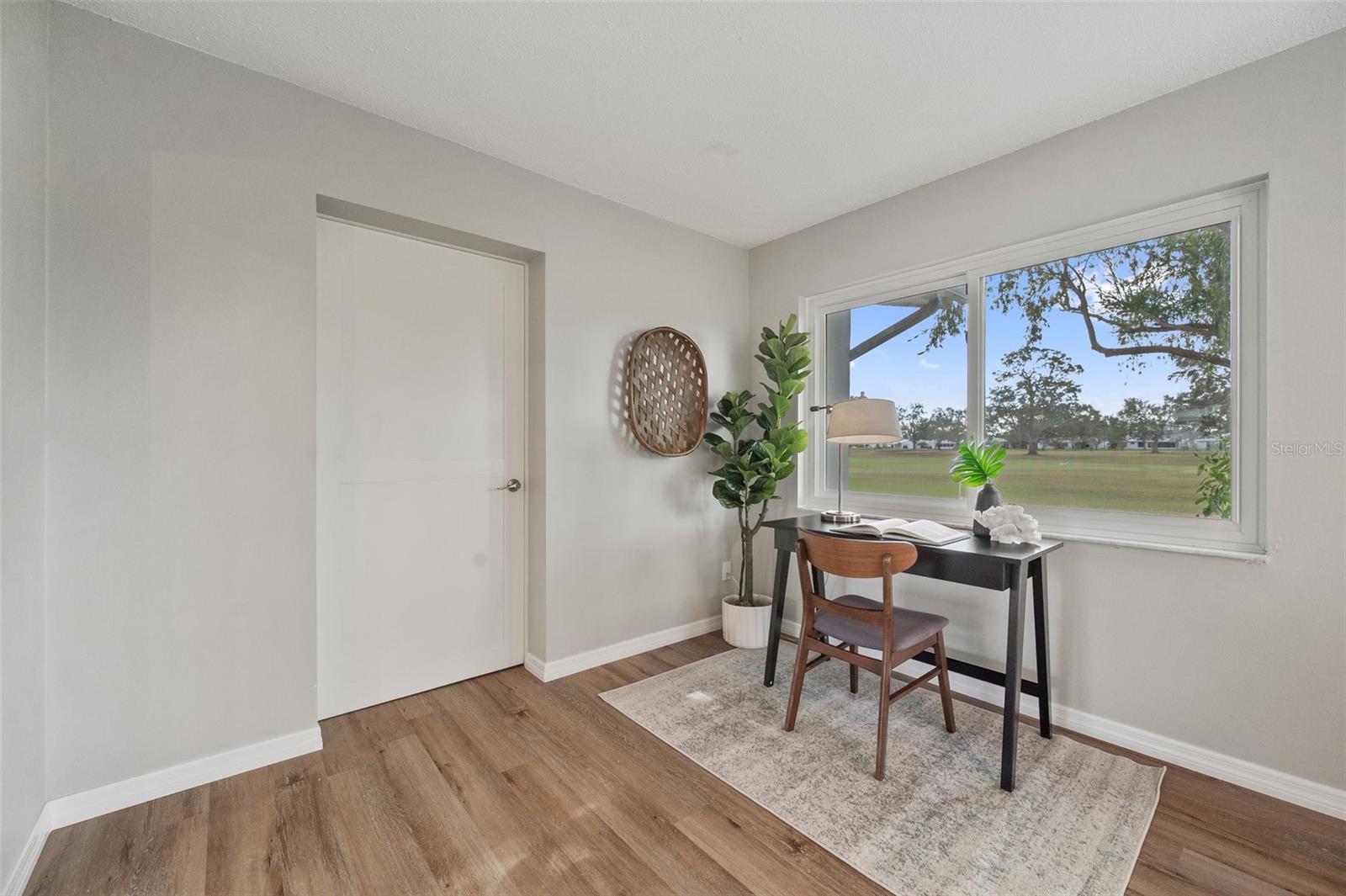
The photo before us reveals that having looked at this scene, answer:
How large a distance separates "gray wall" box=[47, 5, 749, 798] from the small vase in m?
2.61

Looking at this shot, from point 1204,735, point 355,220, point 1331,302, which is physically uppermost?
point 355,220

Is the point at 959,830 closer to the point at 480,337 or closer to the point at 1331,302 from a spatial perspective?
the point at 1331,302

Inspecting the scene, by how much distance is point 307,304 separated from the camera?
2.16 m

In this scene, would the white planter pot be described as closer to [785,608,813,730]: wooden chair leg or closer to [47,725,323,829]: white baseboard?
[785,608,813,730]: wooden chair leg

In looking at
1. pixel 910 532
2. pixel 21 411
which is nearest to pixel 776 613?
pixel 910 532

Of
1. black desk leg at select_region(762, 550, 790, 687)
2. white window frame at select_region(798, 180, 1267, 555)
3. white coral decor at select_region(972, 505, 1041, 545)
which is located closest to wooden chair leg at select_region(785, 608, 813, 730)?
black desk leg at select_region(762, 550, 790, 687)

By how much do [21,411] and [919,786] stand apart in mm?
2973

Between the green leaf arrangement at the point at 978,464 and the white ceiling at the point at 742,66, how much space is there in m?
1.35

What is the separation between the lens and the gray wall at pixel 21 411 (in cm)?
143

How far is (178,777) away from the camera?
1.92 meters

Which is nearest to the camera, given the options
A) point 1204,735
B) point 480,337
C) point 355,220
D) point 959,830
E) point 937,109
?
point 959,830

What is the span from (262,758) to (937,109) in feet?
11.7

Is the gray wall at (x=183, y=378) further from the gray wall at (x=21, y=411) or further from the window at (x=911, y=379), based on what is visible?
the window at (x=911, y=379)

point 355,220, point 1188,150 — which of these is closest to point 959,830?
point 1188,150
